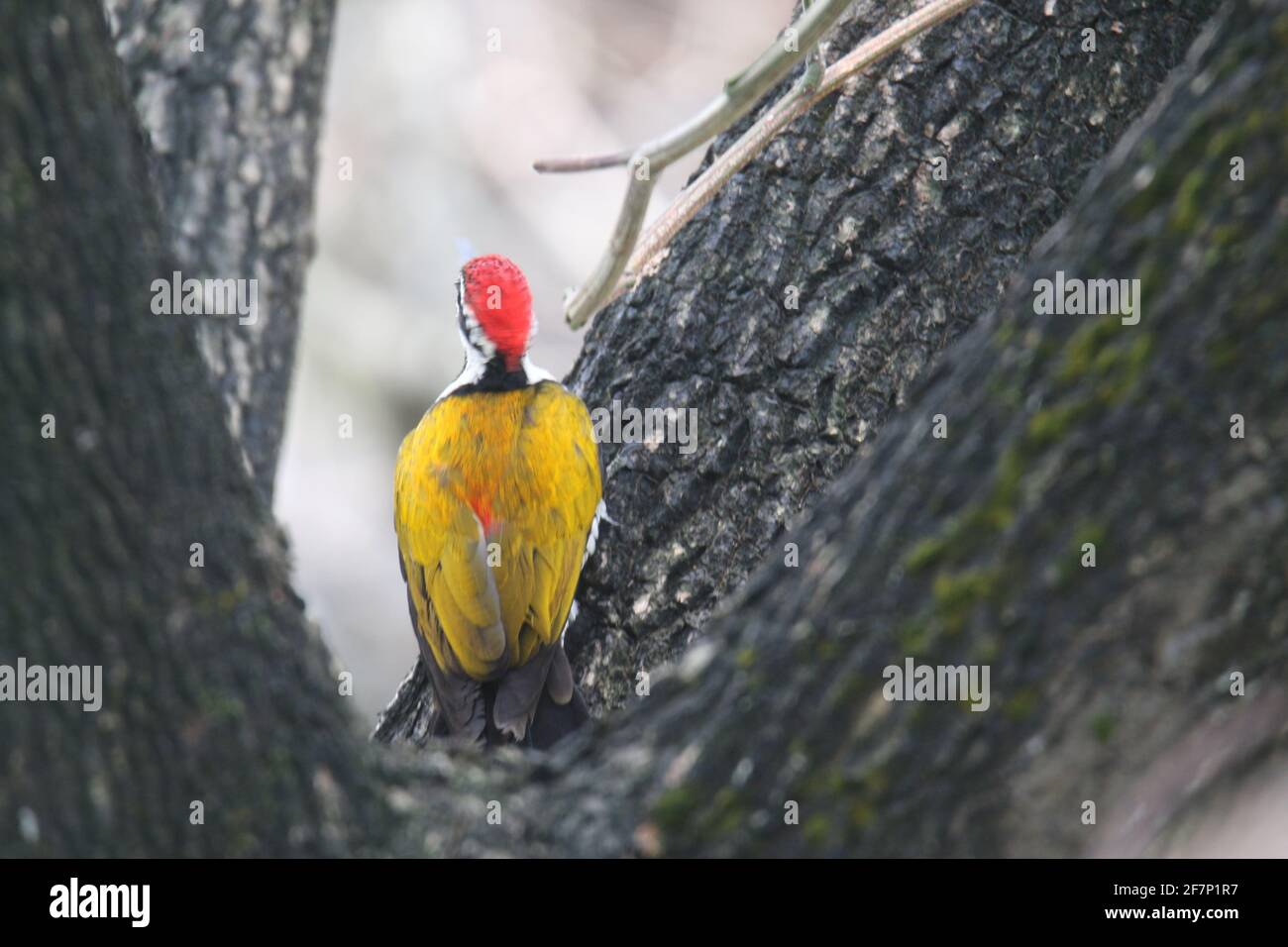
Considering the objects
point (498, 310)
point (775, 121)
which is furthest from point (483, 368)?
point (775, 121)

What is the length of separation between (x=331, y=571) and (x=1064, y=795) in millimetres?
7014

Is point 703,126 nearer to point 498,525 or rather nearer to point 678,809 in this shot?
point 678,809

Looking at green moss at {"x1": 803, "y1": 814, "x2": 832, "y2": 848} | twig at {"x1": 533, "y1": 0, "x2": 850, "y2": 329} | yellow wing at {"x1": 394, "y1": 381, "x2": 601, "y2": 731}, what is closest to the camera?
green moss at {"x1": 803, "y1": 814, "x2": 832, "y2": 848}

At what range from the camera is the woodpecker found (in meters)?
3.33

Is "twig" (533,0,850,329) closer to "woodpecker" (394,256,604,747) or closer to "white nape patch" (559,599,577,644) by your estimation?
"woodpecker" (394,256,604,747)

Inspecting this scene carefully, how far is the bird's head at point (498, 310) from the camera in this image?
4.02 metres

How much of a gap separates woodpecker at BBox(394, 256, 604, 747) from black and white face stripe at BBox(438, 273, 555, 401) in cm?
5

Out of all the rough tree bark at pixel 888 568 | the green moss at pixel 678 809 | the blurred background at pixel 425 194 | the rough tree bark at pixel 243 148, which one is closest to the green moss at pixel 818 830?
the rough tree bark at pixel 888 568

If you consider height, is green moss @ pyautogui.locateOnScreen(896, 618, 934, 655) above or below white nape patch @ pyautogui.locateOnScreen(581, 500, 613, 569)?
below

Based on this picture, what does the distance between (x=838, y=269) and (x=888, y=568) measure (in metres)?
1.49

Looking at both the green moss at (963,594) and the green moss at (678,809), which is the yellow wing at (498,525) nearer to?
the green moss at (678,809)

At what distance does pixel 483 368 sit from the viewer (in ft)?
13.3

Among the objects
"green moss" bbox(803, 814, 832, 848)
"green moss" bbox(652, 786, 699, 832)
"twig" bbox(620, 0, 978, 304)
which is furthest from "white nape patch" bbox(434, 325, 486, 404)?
"green moss" bbox(803, 814, 832, 848)

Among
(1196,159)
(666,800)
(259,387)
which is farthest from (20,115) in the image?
(259,387)
